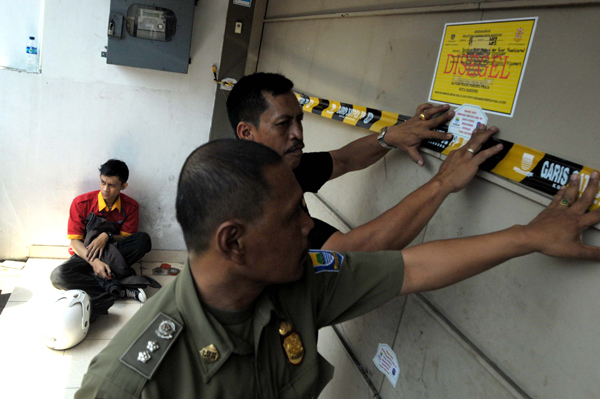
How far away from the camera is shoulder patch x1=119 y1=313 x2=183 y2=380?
109cm

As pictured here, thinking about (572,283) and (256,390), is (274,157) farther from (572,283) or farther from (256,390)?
(572,283)

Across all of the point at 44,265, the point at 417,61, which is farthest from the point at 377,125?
the point at 44,265

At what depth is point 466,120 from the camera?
1.62 m

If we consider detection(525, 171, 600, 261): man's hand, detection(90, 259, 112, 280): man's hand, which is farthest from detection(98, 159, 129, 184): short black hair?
detection(525, 171, 600, 261): man's hand

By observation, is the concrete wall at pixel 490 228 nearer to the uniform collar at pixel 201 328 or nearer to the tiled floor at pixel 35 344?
the uniform collar at pixel 201 328

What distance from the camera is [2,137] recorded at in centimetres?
417

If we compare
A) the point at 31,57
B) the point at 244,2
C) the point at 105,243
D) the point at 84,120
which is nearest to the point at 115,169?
the point at 84,120

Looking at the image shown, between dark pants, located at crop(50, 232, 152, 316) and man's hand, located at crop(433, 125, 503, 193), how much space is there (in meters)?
3.17

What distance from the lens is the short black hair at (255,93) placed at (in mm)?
1987

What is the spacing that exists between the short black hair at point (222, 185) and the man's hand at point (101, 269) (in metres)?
3.32

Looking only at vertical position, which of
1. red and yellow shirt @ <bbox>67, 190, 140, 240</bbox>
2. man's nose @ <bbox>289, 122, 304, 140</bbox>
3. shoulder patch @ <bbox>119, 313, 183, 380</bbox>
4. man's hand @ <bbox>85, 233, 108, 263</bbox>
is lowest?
man's hand @ <bbox>85, 233, 108, 263</bbox>

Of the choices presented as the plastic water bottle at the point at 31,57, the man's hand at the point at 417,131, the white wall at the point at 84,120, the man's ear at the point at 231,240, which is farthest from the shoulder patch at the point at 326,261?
the plastic water bottle at the point at 31,57

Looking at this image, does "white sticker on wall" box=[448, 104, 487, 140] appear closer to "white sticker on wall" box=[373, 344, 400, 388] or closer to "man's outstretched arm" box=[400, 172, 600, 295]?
"man's outstretched arm" box=[400, 172, 600, 295]

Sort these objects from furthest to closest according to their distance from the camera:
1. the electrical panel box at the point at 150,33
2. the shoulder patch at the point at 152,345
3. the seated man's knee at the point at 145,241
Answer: the seated man's knee at the point at 145,241
the electrical panel box at the point at 150,33
the shoulder patch at the point at 152,345
